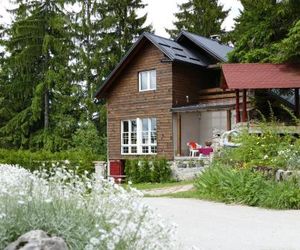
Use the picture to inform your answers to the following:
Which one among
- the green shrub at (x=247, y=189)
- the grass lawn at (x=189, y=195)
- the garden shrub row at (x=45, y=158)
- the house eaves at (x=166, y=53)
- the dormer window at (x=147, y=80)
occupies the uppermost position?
the house eaves at (x=166, y=53)

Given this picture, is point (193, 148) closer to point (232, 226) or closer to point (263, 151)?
point (263, 151)

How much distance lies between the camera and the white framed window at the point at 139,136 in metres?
24.3

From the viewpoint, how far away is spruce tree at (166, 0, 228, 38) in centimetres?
3950

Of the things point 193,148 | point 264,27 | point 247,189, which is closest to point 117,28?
point 193,148

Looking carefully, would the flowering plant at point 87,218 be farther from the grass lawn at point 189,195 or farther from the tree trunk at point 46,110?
the tree trunk at point 46,110

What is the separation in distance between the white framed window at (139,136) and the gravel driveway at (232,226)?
1378cm

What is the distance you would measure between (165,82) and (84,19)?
43.7 feet

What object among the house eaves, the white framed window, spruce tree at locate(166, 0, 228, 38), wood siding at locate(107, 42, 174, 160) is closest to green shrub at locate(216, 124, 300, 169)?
wood siding at locate(107, 42, 174, 160)

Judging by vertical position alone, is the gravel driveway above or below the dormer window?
below

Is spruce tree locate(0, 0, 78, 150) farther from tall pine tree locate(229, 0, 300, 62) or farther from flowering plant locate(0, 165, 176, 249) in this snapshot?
flowering plant locate(0, 165, 176, 249)

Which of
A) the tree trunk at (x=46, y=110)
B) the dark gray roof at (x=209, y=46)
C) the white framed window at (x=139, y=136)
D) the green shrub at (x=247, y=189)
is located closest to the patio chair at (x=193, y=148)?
the white framed window at (x=139, y=136)

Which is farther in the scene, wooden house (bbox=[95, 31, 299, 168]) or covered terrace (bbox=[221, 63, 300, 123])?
wooden house (bbox=[95, 31, 299, 168])

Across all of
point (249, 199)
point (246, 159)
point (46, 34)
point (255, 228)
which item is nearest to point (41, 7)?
point (46, 34)

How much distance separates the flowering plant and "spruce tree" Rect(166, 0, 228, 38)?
3615cm
